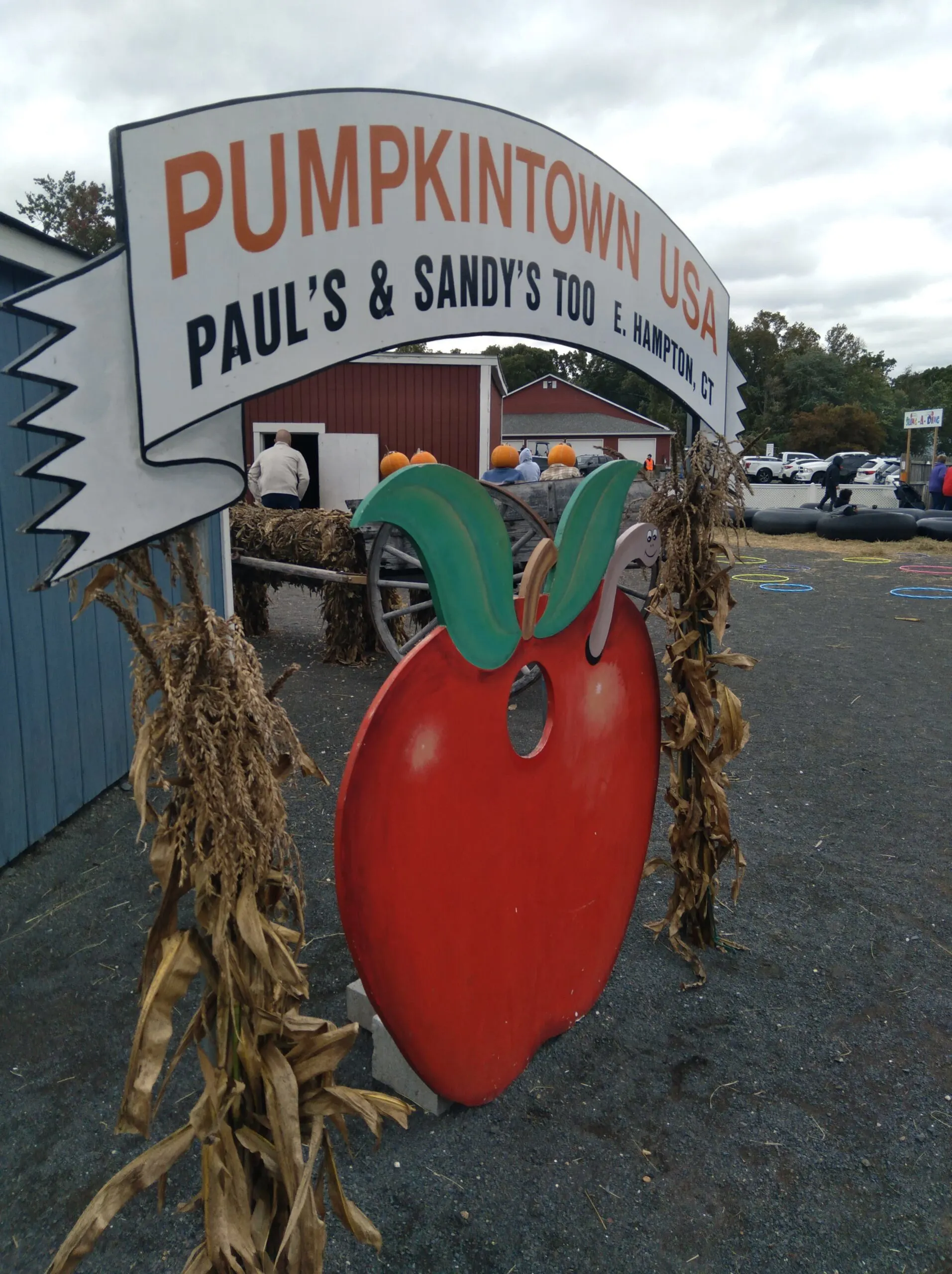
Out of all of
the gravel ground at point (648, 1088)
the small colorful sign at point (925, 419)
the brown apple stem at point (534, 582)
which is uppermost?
the small colorful sign at point (925, 419)

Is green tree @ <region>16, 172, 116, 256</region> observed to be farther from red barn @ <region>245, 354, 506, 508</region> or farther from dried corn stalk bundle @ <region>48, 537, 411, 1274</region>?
dried corn stalk bundle @ <region>48, 537, 411, 1274</region>

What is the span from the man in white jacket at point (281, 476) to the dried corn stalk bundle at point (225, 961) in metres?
6.09

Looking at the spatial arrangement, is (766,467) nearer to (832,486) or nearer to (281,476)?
(832,486)

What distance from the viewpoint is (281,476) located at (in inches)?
287

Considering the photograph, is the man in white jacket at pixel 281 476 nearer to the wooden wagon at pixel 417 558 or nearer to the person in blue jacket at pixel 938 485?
the wooden wagon at pixel 417 558

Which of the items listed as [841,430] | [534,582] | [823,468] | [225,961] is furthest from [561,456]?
[841,430]

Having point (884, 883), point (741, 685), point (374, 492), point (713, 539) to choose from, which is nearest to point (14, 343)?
point (374, 492)

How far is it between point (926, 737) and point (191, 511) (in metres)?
4.97

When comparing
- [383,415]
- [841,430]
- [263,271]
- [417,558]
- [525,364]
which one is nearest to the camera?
[263,271]

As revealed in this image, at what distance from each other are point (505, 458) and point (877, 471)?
24.2 metres

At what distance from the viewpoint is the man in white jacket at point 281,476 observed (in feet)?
23.8

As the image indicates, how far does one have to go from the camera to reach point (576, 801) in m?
2.24

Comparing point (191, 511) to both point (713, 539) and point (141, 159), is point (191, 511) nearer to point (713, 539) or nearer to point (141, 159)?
point (141, 159)

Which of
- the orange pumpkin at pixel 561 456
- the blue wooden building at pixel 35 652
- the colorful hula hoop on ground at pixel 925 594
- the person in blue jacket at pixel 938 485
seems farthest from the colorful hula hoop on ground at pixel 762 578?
the blue wooden building at pixel 35 652
